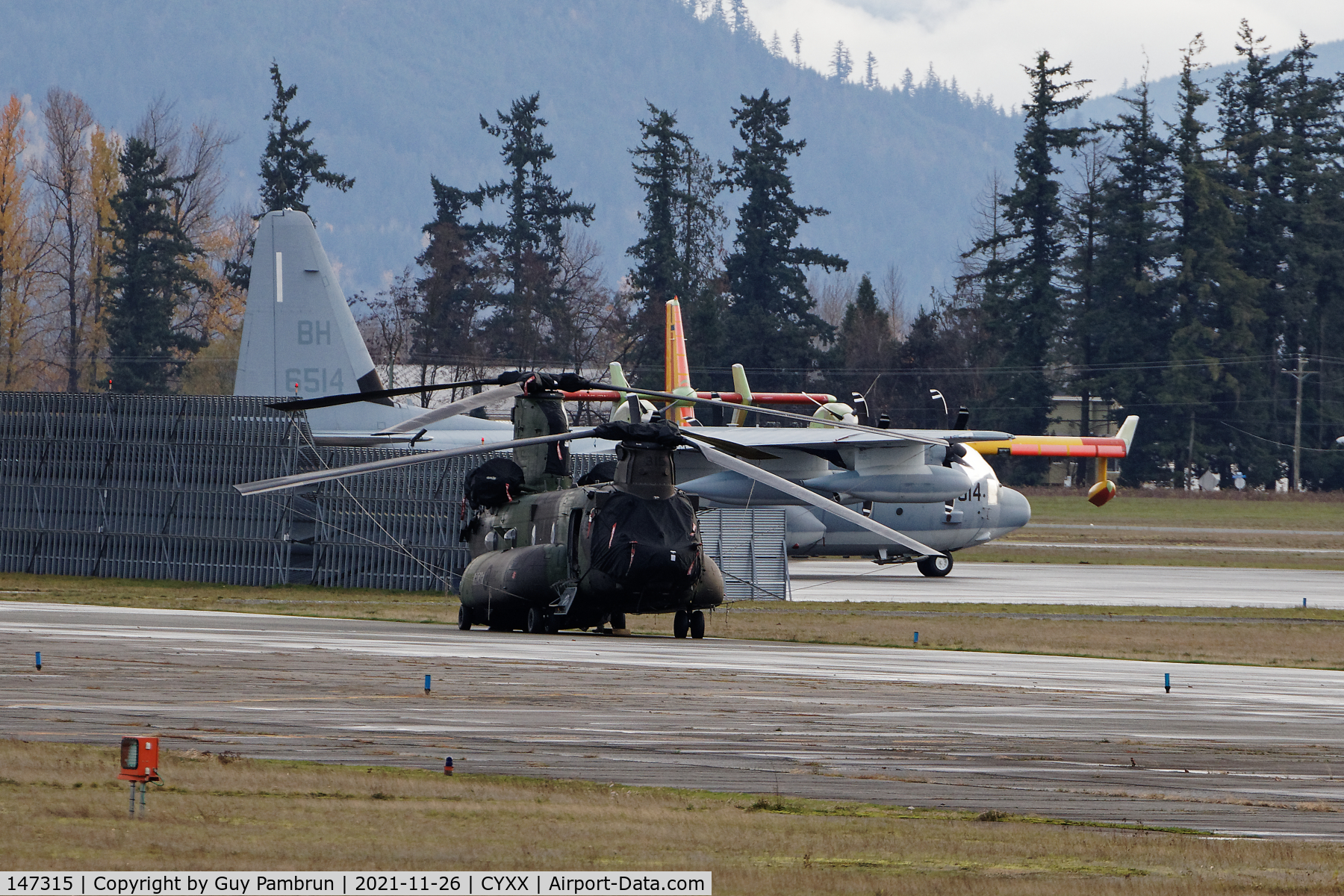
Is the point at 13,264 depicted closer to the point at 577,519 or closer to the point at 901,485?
the point at 901,485

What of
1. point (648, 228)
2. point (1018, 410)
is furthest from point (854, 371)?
point (648, 228)

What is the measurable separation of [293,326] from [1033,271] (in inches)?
2616

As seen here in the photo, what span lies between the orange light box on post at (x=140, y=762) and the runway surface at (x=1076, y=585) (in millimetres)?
25670

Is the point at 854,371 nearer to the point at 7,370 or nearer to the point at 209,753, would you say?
the point at 7,370

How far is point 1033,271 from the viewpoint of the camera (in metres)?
95.1

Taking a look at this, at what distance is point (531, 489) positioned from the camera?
2300 cm

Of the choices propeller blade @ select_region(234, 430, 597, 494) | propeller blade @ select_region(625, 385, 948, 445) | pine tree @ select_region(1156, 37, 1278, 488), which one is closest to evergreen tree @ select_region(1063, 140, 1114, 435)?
pine tree @ select_region(1156, 37, 1278, 488)

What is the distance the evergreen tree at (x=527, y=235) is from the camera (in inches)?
4094

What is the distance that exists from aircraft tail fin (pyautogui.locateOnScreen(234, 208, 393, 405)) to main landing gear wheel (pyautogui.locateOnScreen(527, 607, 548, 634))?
17.0m

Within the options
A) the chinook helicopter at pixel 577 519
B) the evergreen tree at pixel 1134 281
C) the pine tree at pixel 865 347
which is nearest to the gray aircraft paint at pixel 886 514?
the chinook helicopter at pixel 577 519

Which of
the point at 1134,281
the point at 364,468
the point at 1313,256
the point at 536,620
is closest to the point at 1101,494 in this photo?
the point at 536,620

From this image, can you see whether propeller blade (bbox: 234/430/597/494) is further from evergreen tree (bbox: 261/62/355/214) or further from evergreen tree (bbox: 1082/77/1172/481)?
evergreen tree (bbox: 261/62/355/214)

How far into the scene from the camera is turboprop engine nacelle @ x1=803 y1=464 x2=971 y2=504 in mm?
36750

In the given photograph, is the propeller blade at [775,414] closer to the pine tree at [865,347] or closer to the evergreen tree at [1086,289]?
the evergreen tree at [1086,289]
